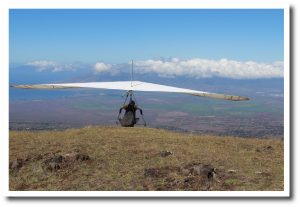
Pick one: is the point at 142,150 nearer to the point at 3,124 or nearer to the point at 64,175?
the point at 64,175

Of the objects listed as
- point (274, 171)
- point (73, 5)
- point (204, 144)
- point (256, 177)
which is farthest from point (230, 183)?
point (73, 5)

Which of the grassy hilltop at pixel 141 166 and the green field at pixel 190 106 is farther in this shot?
the green field at pixel 190 106

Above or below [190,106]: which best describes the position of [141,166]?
below

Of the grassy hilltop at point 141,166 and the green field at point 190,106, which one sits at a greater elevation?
the green field at point 190,106

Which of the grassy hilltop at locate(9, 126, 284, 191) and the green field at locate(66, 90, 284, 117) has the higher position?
the green field at locate(66, 90, 284, 117)

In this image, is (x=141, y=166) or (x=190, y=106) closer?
(x=141, y=166)

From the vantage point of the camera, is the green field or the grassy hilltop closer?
the grassy hilltop
